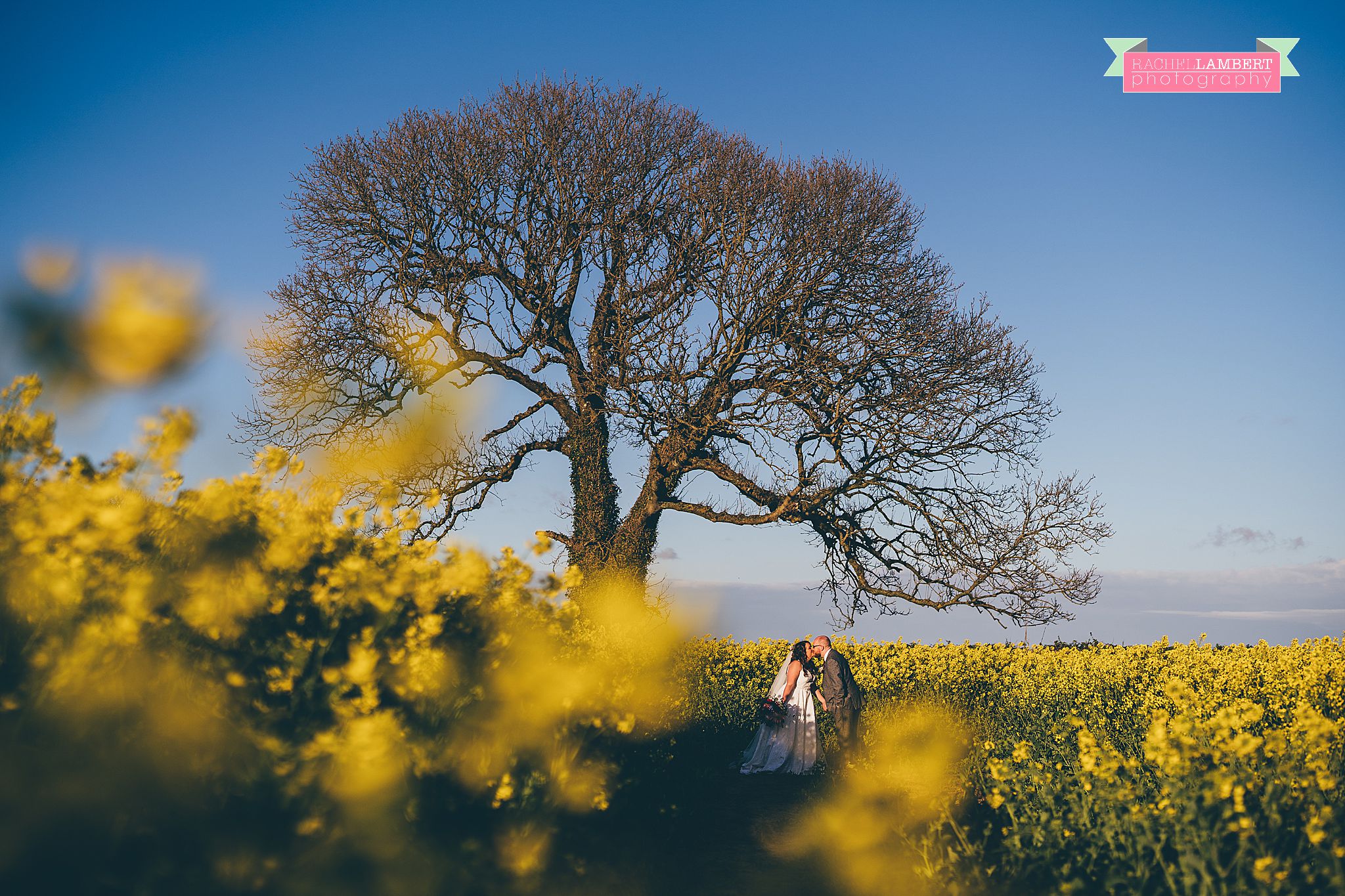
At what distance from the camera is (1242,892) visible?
12.9 feet

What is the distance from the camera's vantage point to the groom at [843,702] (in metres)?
9.66

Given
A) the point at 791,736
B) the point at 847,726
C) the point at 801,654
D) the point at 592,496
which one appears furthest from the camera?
the point at 592,496

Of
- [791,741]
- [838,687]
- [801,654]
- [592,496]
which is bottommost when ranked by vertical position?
[791,741]

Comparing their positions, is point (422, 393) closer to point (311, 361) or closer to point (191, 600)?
point (311, 361)

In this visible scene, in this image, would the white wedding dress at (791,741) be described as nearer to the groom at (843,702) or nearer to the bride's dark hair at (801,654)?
the bride's dark hair at (801,654)

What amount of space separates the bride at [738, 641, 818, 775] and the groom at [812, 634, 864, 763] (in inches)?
19.2

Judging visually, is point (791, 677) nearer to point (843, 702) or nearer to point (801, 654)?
point (801, 654)

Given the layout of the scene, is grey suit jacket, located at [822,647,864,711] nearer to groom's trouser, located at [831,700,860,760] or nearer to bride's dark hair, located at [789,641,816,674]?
groom's trouser, located at [831,700,860,760]

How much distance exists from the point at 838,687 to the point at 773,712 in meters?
0.90

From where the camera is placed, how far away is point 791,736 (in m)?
10.2

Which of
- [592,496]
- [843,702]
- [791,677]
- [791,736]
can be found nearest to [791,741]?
[791,736]

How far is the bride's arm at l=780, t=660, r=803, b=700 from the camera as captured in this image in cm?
1035

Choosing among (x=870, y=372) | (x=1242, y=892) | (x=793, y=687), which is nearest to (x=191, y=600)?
(x=1242, y=892)

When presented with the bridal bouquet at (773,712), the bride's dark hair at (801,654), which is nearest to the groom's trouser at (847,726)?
the bridal bouquet at (773,712)
